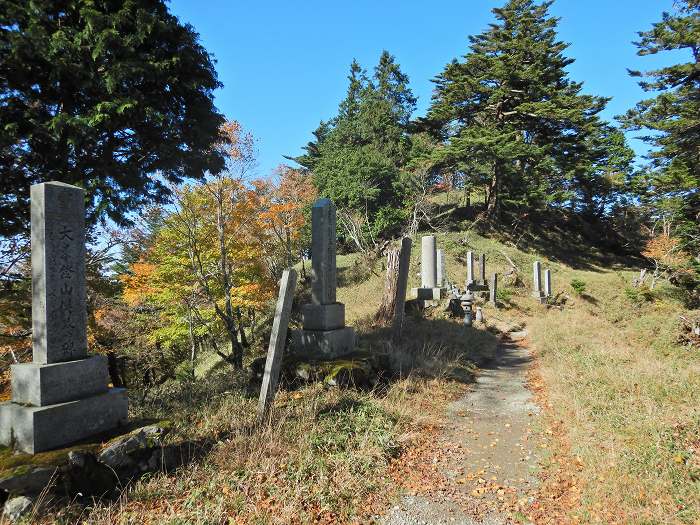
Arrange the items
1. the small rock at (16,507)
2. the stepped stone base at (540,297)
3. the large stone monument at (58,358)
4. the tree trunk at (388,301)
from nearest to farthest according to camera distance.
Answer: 1. the small rock at (16,507)
2. the large stone monument at (58,358)
3. the tree trunk at (388,301)
4. the stepped stone base at (540,297)

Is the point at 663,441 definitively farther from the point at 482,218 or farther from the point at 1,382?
the point at 482,218

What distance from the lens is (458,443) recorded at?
5766 millimetres

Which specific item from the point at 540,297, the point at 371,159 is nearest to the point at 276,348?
the point at 540,297

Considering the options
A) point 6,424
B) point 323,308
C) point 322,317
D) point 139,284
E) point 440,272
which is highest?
point 440,272

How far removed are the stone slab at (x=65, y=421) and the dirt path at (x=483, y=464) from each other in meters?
3.06

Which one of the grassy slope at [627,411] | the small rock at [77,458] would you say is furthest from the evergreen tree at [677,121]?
the small rock at [77,458]

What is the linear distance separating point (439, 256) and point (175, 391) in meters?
16.2

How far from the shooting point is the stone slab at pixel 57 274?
13.8 ft

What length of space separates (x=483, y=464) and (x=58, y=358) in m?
4.93

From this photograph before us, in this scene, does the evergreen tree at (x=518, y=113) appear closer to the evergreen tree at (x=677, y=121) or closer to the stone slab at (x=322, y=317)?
the evergreen tree at (x=677, y=121)

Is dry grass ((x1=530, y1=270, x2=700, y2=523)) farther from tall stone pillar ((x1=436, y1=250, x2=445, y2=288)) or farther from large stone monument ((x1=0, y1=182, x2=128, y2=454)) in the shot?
tall stone pillar ((x1=436, y1=250, x2=445, y2=288))

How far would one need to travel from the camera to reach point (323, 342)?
763 centimetres

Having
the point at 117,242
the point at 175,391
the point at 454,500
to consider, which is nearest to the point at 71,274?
the point at 175,391

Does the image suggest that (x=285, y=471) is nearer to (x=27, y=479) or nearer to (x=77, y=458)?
(x=77, y=458)
